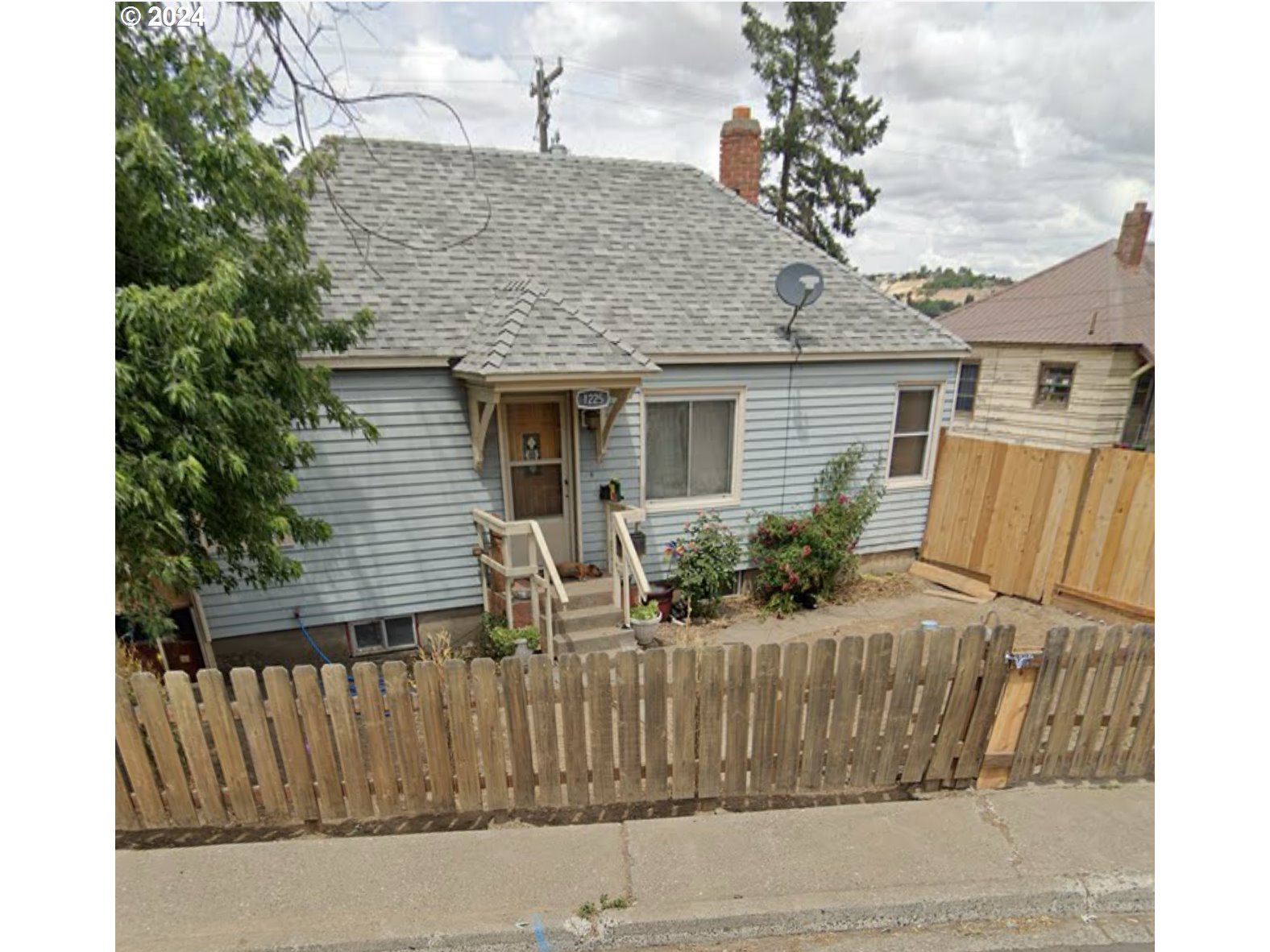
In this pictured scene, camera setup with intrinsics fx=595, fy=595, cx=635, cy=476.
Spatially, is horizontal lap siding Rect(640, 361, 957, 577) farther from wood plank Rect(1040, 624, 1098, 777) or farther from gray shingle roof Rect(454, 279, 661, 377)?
wood plank Rect(1040, 624, 1098, 777)

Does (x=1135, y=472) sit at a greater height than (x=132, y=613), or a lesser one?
greater

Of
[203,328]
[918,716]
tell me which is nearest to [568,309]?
[203,328]

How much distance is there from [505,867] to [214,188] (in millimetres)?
4325

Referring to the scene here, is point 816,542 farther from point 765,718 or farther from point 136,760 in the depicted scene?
point 136,760

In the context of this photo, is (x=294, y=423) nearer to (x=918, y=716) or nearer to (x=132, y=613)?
(x=132, y=613)

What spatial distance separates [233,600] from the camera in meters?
6.16

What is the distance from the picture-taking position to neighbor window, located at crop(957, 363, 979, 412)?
18047 mm

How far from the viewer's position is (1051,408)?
52.9 feet

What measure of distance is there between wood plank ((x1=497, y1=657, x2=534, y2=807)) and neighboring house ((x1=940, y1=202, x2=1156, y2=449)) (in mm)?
13421

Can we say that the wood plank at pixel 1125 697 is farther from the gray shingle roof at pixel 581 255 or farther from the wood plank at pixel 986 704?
the gray shingle roof at pixel 581 255

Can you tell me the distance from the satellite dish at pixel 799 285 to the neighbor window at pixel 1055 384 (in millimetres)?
12066

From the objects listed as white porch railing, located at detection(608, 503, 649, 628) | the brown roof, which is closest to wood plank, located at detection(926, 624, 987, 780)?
white porch railing, located at detection(608, 503, 649, 628)

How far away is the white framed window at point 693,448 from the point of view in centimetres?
742

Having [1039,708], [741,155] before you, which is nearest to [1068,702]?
[1039,708]
